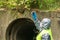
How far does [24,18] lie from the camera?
1105cm

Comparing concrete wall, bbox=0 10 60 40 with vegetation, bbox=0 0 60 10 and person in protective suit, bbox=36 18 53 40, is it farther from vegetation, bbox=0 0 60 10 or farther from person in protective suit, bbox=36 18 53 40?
person in protective suit, bbox=36 18 53 40

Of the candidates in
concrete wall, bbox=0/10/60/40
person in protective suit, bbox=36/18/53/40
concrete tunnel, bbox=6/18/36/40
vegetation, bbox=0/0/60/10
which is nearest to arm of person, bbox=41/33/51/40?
person in protective suit, bbox=36/18/53/40

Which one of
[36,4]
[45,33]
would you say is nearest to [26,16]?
[36,4]

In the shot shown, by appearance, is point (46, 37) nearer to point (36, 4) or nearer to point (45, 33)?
point (45, 33)

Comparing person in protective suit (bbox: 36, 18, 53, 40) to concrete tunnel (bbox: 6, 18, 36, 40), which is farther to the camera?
concrete tunnel (bbox: 6, 18, 36, 40)

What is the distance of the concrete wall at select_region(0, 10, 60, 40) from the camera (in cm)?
1045

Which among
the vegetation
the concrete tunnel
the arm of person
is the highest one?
the vegetation

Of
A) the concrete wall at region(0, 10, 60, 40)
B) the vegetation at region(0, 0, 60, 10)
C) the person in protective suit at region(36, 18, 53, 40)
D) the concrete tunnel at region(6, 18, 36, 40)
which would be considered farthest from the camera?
the concrete tunnel at region(6, 18, 36, 40)

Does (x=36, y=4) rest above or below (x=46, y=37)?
above

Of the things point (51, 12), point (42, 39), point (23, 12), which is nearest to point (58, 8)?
point (51, 12)

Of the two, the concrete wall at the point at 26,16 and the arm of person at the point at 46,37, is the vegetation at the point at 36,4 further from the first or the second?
the arm of person at the point at 46,37

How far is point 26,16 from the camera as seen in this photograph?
35.8 feet

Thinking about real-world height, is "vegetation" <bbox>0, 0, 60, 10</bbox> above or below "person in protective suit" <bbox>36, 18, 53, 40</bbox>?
above

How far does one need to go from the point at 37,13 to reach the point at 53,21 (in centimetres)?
58
